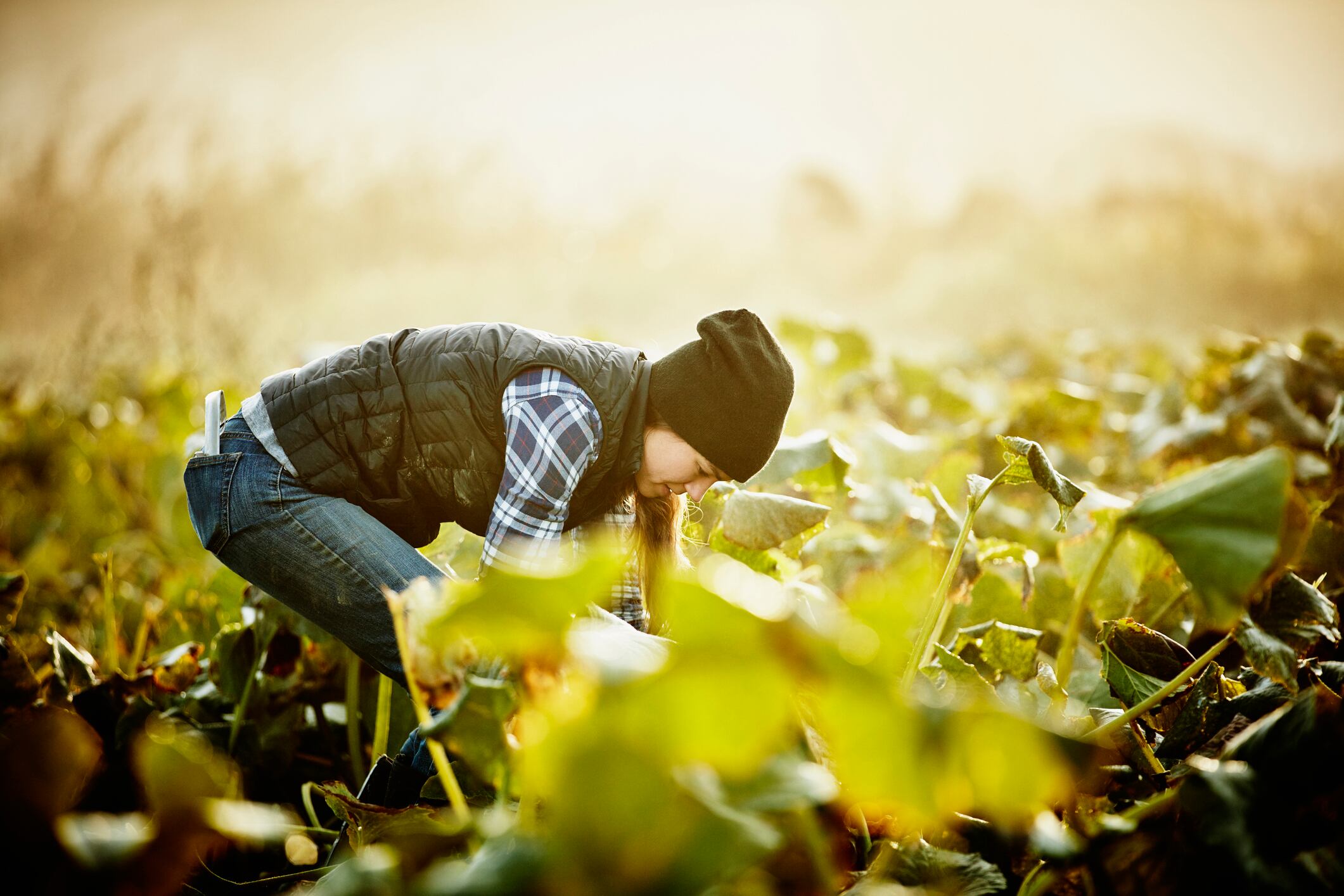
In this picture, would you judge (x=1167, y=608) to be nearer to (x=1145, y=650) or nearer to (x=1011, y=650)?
(x=1011, y=650)

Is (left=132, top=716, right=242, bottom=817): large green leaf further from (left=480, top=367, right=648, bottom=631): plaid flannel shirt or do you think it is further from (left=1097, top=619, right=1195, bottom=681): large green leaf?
(left=1097, top=619, right=1195, bottom=681): large green leaf

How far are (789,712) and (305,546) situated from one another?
1241 millimetres

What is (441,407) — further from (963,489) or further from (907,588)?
(963,489)

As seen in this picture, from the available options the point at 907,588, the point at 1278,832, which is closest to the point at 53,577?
the point at 907,588

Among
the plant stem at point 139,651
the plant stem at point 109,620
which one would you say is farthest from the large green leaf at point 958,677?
the plant stem at point 139,651

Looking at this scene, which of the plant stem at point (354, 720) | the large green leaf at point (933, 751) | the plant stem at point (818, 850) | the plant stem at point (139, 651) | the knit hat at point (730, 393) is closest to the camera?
the large green leaf at point (933, 751)

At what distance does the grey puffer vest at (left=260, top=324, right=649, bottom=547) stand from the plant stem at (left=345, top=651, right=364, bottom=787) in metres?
0.36

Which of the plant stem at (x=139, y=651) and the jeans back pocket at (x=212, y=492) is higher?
the jeans back pocket at (x=212, y=492)

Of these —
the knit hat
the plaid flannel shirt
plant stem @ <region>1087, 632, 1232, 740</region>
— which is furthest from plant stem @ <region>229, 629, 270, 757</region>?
plant stem @ <region>1087, 632, 1232, 740</region>

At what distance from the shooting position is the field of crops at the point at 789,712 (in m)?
0.56

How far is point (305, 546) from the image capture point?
1.71 meters

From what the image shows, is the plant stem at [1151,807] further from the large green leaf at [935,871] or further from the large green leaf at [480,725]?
the large green leaf at [480,725]

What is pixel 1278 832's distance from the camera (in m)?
0.79

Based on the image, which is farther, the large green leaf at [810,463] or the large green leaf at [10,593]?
the large green leaf at [810,463]
